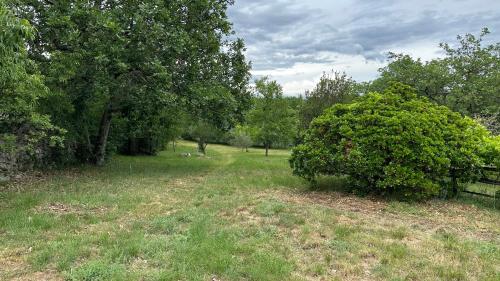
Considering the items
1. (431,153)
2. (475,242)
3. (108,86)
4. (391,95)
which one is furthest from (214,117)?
(475,242)


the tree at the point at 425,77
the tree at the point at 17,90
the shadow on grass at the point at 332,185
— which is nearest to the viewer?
the tree at the point at 17,90

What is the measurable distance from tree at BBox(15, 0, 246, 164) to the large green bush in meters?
5.39

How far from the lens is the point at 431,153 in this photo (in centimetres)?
895

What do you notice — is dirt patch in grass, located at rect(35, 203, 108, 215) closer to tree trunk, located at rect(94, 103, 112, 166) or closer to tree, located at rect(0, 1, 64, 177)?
tree, located at rect(0, 1, 64, 177)

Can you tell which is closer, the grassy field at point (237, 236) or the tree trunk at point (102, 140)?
the grassy field at point (237, 236)

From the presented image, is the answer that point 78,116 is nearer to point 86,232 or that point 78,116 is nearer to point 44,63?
point 44,63

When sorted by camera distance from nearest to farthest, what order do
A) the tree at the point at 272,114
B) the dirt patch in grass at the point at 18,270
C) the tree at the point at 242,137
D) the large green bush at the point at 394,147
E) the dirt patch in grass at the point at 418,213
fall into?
the dirt patch in grass at the point at 18,270 → the dirt patch in grass at the point at 418,213 → the large green bush at the point at 394,147 → the tree at the point at 272,114 → the tree at the point at 242,137

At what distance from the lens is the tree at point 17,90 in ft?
17.7

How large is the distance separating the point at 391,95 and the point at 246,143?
2876 centimetres

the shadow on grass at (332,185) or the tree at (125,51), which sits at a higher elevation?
the tree at (125,51)

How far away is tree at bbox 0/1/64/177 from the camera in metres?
5.40

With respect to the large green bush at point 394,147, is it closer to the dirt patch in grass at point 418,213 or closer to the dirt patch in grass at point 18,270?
the dirt patch in grass at point 418,213

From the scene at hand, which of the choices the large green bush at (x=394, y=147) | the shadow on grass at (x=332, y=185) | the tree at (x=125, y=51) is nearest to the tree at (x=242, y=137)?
the tree at (x=125, y=51)

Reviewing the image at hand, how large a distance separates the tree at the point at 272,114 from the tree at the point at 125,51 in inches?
595
